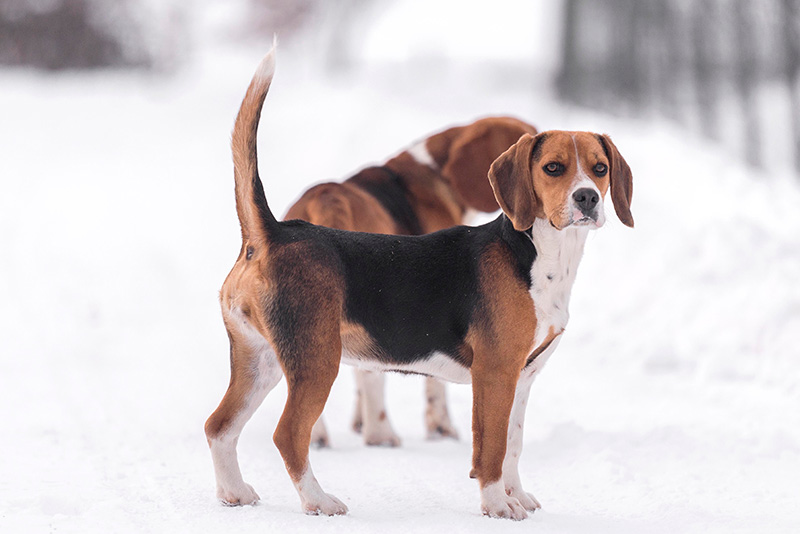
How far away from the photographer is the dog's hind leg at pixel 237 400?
3.79 m

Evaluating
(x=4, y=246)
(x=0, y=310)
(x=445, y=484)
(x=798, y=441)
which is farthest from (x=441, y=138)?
(x=4, y=246)

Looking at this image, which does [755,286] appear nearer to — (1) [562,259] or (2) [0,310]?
(1) [562,259]

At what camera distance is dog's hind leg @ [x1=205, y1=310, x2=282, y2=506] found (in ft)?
12.4

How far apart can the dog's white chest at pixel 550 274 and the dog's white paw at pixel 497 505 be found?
23.2 inches

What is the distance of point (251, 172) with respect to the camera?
3.79m

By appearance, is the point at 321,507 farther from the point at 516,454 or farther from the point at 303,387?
the point at 516,454

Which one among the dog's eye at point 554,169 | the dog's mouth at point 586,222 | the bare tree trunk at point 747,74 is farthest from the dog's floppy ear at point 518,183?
the bare tree trunk at point 747,74

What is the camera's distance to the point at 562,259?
12.5ft

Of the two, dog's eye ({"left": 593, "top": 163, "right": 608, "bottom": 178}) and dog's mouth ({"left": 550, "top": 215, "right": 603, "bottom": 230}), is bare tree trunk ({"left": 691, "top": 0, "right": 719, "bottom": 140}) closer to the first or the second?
dog's eye ({"left": 593, "top": 163, "right": 608, "bottom": 178})

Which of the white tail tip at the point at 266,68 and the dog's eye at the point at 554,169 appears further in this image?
the white tail tip at the point at 266,68

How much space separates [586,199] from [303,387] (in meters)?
1.27

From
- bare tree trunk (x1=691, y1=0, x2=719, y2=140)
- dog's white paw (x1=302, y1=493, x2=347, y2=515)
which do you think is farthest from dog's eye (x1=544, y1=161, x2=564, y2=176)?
bare tree trunk (x1=691, y1=0, x2=719, y2=140)

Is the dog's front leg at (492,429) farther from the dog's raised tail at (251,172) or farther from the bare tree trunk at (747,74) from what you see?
the bare tree trunk at (747,74)

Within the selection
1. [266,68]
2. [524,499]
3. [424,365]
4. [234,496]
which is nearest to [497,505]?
[524,499]
